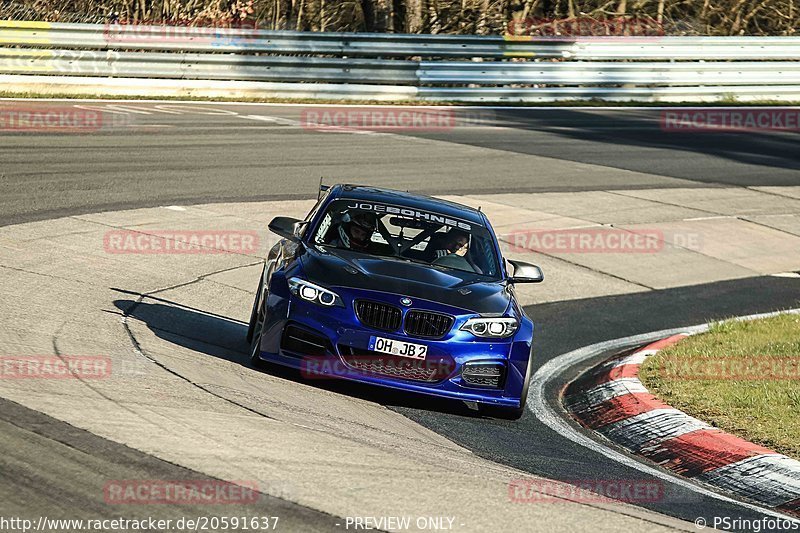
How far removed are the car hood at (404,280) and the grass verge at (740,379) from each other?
1.65 metres

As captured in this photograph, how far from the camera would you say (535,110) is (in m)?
28.1

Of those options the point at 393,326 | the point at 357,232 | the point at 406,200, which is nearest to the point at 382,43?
the point at 406,200

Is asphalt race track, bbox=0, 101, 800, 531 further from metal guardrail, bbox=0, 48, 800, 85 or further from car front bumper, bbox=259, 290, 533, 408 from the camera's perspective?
metal guardrail, bbox=0, 48, 800, 85

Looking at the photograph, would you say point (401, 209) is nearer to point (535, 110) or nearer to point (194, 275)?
point (194, 275)

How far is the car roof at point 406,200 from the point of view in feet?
32.1

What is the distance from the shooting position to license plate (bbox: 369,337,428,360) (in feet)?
26.5

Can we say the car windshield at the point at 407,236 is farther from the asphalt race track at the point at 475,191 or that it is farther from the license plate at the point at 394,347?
the license plate at the point at 394,347

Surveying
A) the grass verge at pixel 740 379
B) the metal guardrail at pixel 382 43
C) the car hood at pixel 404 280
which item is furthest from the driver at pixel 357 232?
the metal guardrail at pixel 382 43

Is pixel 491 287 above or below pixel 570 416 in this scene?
above

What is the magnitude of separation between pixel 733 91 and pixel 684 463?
25.3 meters

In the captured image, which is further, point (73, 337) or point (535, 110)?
point (535, 110)

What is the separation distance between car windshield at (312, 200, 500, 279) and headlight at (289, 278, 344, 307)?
95 cm

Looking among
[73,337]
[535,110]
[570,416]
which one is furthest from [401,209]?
[535,110]

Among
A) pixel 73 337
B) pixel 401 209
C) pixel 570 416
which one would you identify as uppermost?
pixel 401 209
